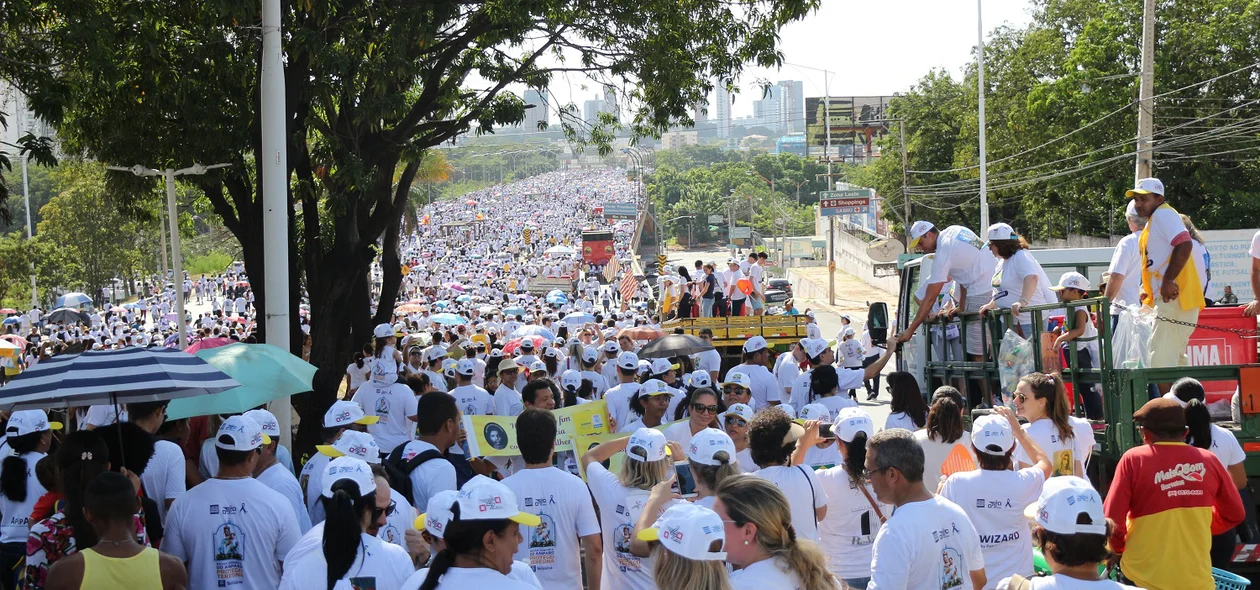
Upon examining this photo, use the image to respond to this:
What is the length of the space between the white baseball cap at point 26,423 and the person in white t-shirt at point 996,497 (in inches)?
194

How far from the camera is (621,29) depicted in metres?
15.6

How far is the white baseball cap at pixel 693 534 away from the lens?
3514 millimetres

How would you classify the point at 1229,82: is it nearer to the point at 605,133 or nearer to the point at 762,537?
the point at 605,133

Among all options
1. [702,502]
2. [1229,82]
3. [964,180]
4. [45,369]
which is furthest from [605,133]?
[964,180]

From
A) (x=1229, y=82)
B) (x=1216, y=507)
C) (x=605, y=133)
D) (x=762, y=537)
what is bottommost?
(x=1216, y=507)

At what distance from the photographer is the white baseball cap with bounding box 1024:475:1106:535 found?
3840 mm

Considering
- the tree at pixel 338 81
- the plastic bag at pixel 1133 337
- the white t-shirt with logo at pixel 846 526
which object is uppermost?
the tree at pixel 338 81

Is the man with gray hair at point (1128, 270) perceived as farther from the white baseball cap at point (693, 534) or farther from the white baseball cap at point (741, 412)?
the white baseball cap at point (693, 534)

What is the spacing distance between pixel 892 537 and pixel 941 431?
209 centimetres

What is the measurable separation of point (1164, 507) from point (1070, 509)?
1.78 m

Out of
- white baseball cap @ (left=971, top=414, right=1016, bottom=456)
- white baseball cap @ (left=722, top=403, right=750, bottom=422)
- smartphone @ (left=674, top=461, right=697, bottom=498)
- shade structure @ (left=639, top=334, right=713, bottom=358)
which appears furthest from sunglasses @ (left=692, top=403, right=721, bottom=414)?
shade structure @ (left=639, top=334, right=713, bottom=358)

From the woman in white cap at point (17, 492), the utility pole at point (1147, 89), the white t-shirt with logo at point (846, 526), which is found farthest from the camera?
the utility pole at point (1147, 89)

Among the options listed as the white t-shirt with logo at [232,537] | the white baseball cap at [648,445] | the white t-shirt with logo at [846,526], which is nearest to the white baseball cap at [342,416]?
the white t-shirt with logo at [232,537]

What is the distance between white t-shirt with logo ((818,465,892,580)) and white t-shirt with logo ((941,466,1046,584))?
51cm
